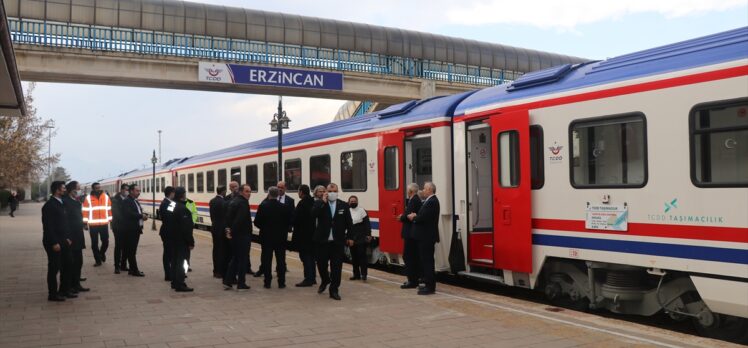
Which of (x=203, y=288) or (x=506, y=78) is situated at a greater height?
(x=506, y=78)

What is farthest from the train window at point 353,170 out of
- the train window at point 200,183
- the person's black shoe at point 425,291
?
the train window at point 200,183

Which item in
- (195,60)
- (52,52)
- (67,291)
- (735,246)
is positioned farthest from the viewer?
(195,60)

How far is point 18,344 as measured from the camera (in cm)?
582

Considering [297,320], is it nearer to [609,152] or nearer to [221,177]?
[609,152]

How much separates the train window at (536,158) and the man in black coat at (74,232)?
6.72 m

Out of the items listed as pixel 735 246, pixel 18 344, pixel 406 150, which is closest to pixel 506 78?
pixel 406 150

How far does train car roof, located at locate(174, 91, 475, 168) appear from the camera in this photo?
31.5 ft

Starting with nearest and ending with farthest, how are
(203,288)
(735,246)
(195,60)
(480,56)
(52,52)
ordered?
(735,246), (203,288), (52,52), (195,60), (480,56)

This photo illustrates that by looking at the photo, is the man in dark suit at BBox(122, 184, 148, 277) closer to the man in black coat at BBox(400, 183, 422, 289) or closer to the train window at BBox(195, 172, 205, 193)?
the man in black coat at BBox(400, 183, 422, 289)

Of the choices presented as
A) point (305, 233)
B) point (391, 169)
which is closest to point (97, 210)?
point (305, 233)

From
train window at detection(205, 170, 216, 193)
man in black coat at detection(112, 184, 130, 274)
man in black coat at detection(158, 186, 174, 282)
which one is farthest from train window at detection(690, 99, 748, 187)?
train window at detection(205, 170, 216, 193)

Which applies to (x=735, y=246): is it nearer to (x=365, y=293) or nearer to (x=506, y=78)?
(x=365, y=293)

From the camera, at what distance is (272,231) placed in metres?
9.30

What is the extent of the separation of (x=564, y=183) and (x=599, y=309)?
1823mm
